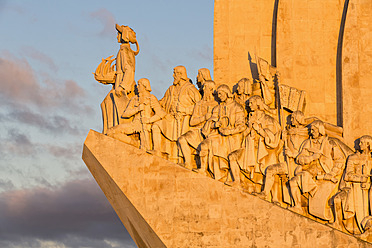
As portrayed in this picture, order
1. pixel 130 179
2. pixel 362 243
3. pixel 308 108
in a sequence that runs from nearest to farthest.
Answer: pixel 362 243
pixel 130 179
pixel 308 108

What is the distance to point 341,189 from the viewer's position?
15500 mm

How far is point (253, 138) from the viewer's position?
15.9m

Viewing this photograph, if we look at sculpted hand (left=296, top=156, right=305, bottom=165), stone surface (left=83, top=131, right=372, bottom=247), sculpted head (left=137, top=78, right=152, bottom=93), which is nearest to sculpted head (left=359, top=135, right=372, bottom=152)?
sculpted hand (left=296, top=156, right=305, bottom=165)

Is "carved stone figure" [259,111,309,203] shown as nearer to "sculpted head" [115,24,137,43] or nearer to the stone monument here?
the stone monument

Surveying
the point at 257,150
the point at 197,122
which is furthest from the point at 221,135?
the point at 257,150

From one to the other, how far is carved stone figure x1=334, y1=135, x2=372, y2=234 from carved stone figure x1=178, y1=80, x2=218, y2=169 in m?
2.65

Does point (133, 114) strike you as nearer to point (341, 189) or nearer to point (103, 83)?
point (103, 83)

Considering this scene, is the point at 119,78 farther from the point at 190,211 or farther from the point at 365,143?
the point at 365,143

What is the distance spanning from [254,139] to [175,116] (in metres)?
1.56

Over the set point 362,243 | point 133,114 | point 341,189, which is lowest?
point 362,243

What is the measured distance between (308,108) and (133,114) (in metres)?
3.28

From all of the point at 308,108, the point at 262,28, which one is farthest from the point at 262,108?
the point at 262,28

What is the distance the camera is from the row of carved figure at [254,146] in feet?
50.8

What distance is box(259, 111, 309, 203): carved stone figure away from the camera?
15609 millimetres
